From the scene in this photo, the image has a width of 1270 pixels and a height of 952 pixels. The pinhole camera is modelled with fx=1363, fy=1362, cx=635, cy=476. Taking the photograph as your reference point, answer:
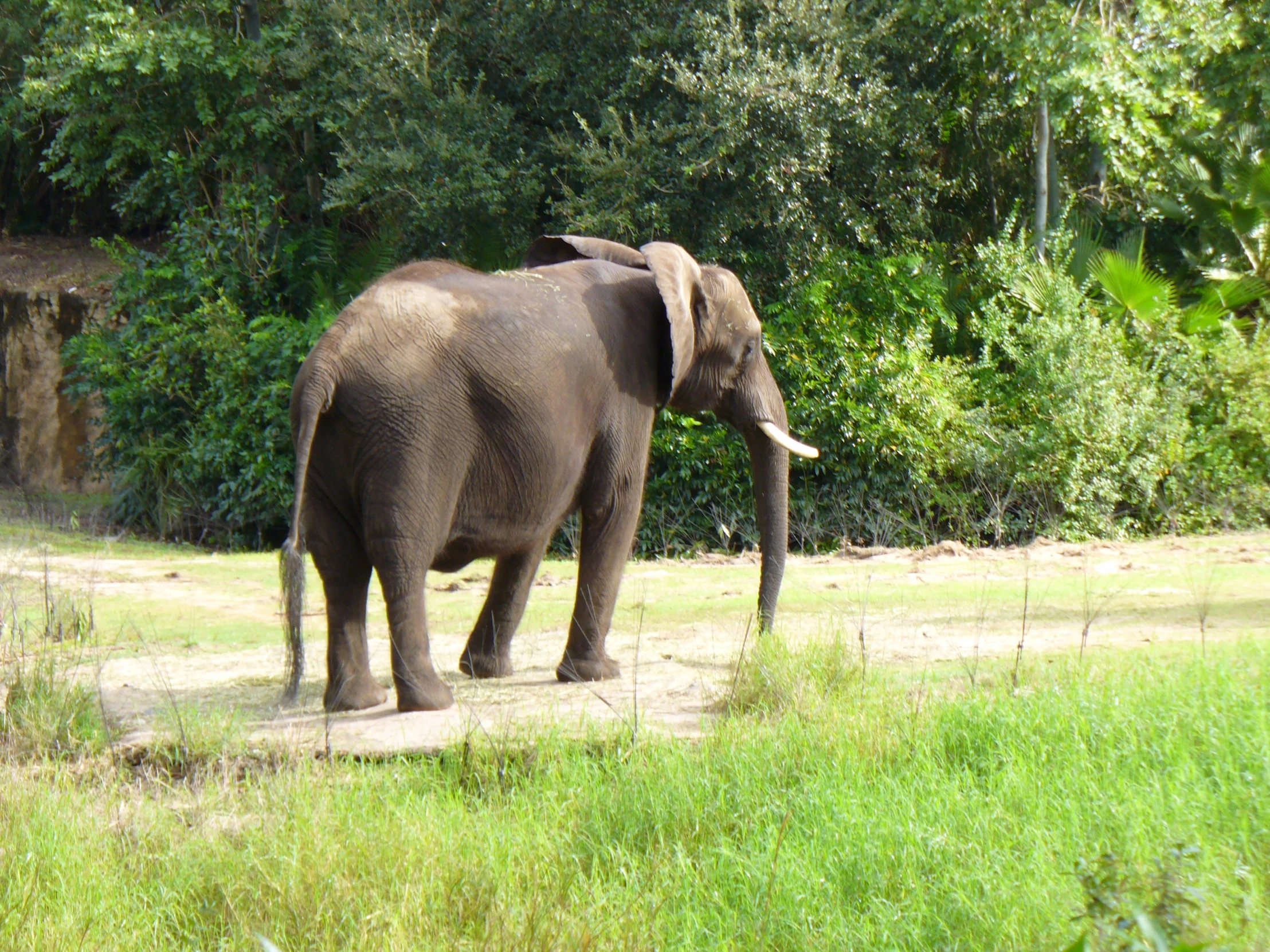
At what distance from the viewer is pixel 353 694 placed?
6559 millimetres

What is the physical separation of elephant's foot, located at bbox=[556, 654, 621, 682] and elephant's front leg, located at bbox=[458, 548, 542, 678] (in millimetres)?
420

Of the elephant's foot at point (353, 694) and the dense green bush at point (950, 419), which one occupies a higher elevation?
the dense green bush at point (950, 419)

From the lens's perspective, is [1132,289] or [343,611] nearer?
[343,611]

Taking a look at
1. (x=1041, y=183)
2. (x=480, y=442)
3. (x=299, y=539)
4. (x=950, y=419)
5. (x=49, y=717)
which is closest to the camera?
(x=299, y=539)

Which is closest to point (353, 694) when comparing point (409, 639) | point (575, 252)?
point (409, 639)

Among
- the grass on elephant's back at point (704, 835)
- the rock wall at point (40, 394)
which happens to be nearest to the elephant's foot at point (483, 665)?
the grass on elephant's back at point (704, 835)

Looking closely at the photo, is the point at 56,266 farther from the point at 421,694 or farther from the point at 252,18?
the point at 421,694

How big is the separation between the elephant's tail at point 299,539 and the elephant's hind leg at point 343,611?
24 cm

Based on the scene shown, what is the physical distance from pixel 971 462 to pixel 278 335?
8932 millimetres

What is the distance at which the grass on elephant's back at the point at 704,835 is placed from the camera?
4270mm

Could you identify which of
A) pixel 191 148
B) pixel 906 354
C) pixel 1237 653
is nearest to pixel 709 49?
pixel 906 354

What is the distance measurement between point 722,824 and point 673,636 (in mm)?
3774

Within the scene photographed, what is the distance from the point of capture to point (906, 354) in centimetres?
1547

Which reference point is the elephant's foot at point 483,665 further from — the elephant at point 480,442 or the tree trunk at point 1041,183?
the tree trunk at point 1041,183
